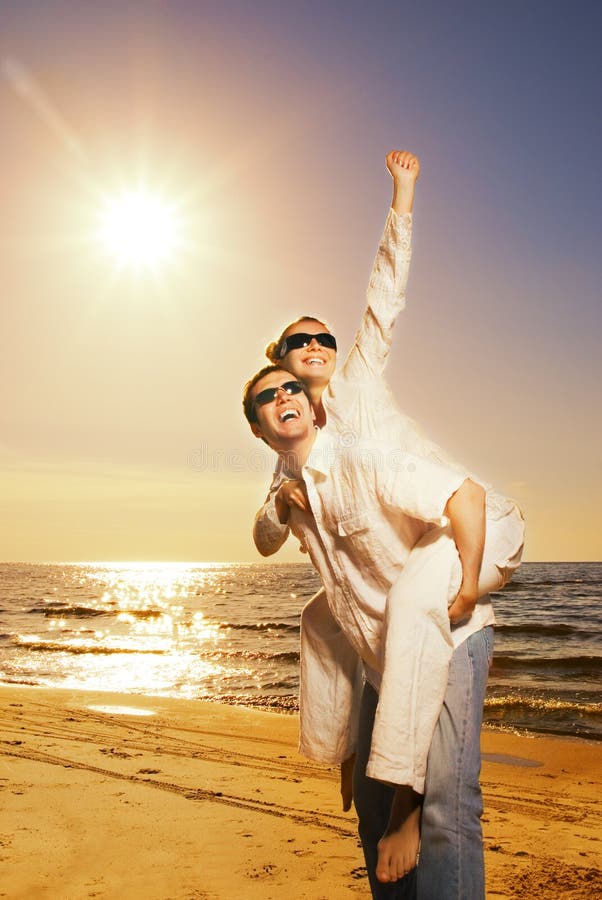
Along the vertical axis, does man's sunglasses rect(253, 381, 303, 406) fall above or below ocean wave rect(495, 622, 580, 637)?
above

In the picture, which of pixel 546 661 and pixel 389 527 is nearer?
pixel 389 527

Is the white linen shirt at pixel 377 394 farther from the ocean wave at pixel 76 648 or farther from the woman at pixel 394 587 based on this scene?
the ocean wave at pixel 76 648

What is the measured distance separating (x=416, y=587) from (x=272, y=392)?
0.80 meters

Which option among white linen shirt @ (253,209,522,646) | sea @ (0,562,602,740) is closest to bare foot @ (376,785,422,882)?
white linen shirt @ (253,209,522,646)

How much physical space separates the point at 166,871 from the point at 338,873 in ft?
3.02

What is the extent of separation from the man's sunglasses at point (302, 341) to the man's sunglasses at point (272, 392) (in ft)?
1.20

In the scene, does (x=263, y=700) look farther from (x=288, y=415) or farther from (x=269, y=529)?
(x=288, y=415)

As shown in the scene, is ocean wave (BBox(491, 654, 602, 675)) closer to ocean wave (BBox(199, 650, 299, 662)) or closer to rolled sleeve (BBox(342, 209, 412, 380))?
ocean wave (BBox(199, 650, 299, 662))

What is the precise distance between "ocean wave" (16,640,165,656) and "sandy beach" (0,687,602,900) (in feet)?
29.3

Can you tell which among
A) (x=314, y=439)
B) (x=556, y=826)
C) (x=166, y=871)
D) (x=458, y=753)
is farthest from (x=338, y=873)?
(x=314, y=439)

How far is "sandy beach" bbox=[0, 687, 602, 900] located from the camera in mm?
3744

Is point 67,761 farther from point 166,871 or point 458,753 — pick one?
point 458,753

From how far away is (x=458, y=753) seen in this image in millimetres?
1831

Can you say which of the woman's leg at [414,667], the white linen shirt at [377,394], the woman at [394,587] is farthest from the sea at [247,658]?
the woman's leg at [414,667]
